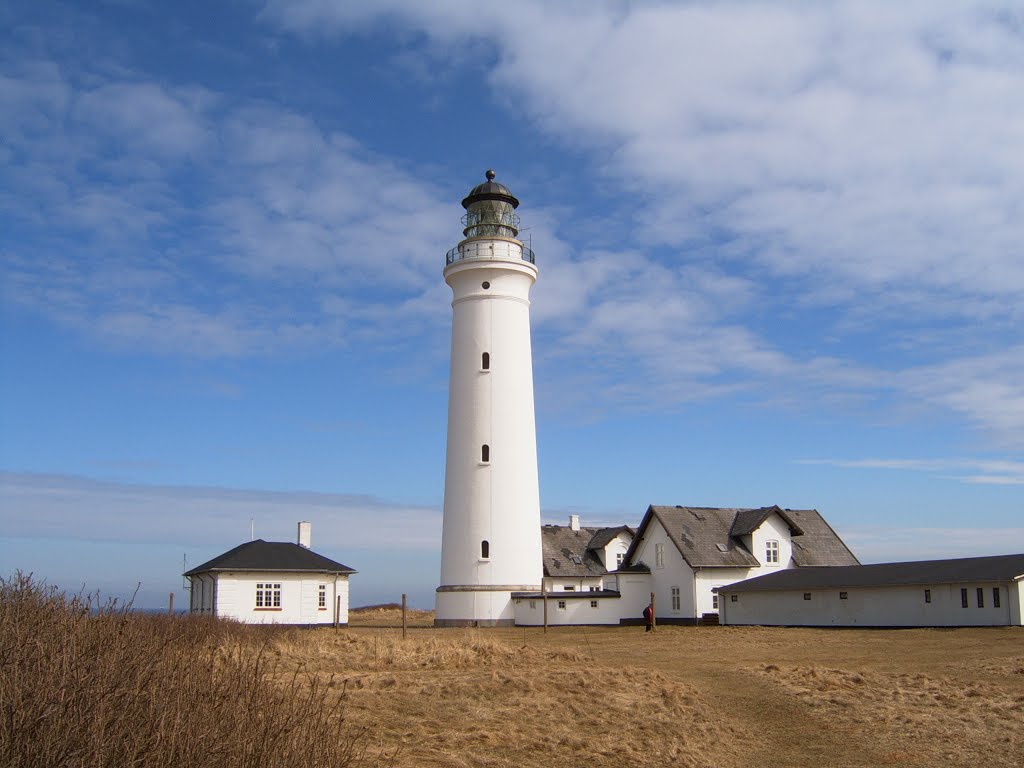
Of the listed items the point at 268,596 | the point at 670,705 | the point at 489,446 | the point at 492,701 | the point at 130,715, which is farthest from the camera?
the point at 268,596

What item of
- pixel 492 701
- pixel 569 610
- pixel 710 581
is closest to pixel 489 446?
pixel 569 610

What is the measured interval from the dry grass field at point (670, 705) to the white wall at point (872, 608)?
8.34 meters

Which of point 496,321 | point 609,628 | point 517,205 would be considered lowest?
point 609,628

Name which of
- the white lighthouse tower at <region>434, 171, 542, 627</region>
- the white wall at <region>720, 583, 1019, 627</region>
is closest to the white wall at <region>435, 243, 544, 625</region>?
the white lighthouse tower at <region>434, 171, 542, 627</region>

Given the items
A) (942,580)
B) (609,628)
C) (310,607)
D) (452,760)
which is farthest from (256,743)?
(310,607)

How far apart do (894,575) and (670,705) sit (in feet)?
72.5

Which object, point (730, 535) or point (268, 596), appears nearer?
point (268, 596)

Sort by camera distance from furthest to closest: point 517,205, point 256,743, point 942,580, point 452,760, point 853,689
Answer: point 517,205, point 942,580, point 853,689, point 452,760, point 256,743

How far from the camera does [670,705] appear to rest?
1597cm

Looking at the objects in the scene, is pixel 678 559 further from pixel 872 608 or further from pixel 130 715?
pixel 130 715

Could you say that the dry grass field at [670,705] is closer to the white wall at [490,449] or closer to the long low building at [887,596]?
the long low building at [887,596]

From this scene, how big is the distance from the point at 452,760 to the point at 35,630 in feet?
17.7

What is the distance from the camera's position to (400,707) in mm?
15156

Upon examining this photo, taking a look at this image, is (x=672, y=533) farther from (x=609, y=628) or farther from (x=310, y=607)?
(x=310, y=607)
